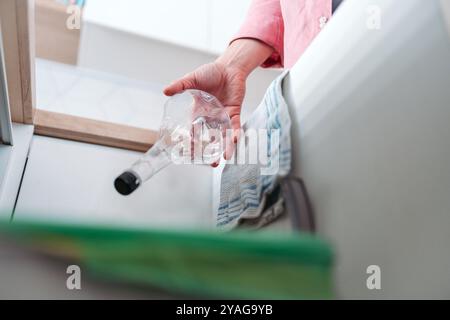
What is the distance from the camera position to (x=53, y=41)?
1255mm

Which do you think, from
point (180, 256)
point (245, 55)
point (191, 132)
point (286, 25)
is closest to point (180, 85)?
point (191, 132)

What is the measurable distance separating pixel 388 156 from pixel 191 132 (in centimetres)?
50

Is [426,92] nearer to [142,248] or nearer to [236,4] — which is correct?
[142,248]

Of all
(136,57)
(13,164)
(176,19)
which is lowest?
(13,164)

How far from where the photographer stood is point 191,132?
2.72 feet

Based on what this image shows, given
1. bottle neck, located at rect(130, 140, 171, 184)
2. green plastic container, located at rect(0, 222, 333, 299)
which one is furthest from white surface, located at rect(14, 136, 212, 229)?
green plastic container, located at rect(0, 222, 333, 299)

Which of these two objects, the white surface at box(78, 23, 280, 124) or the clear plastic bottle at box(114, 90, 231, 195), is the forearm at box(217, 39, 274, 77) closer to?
the clear plastic bottle at box(114, 90, 231, 195)

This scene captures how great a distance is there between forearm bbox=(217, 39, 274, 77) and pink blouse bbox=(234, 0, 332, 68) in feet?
0.06

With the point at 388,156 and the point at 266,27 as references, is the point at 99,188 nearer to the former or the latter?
the point at 266,27

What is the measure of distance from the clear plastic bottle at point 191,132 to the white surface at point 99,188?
0.52ft

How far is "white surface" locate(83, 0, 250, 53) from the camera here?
119 centimetres
